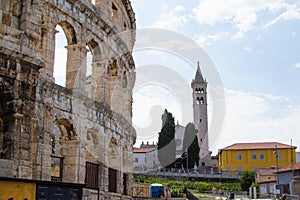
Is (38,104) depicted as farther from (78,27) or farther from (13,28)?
(78,27)

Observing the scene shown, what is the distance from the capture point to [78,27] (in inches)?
678

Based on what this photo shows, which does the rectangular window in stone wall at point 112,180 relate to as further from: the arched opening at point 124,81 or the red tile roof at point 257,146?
the red tile roof at point 257,146

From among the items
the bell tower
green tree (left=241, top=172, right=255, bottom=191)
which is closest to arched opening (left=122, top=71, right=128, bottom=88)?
green tree (left=241, top=172, right=255, bottom=191)

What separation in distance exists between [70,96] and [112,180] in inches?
213

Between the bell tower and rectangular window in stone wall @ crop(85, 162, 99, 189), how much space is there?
58287mm

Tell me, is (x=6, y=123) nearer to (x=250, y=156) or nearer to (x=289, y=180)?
(x=289, y=180)

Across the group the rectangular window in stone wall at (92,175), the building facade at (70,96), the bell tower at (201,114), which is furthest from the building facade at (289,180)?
the bell tower at (201,114)

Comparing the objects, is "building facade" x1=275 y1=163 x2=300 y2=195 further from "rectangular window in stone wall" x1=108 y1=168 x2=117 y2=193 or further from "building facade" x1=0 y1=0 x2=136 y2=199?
"rectangular window in stone wall" x1=108 y1=168 x2=117 y2=193

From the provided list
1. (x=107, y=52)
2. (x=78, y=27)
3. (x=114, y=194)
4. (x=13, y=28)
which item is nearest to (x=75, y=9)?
(x=78, y=27)

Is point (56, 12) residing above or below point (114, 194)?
above

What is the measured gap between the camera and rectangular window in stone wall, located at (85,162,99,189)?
17322 millimetres

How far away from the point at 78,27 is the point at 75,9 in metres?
0.71

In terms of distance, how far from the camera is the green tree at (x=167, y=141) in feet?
189

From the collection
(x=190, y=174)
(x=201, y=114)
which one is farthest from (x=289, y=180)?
(x=201, y=114)
